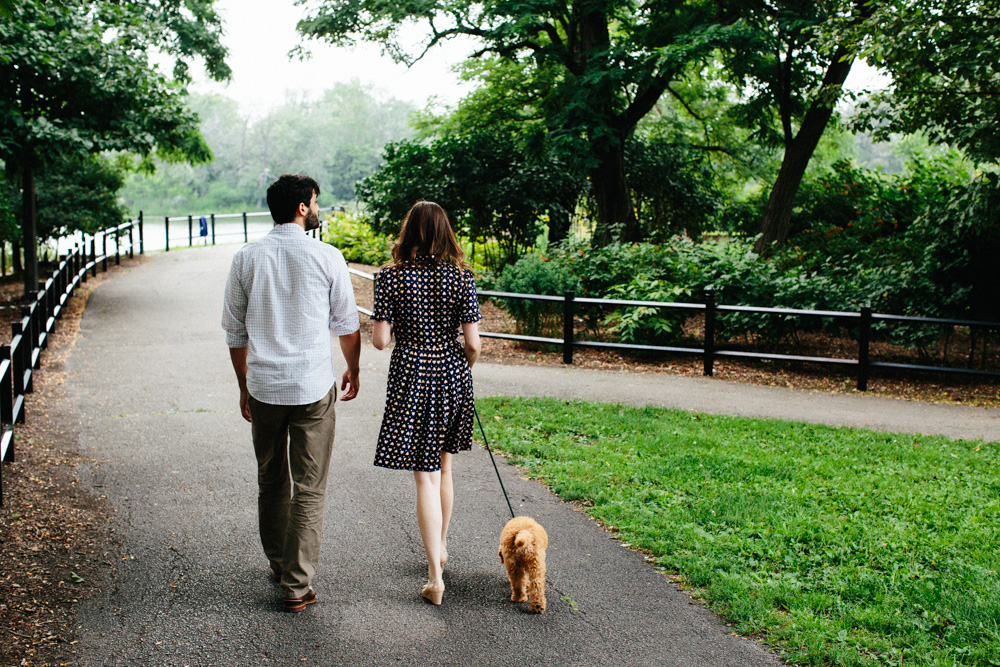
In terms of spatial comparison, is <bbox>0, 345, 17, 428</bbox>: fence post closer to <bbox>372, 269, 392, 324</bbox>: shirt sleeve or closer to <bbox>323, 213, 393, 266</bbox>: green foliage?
<bbox>372, 269, 392, 324</bbox>: shirt sleeve

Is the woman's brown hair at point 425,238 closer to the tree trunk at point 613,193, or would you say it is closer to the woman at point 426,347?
the woman at point 426,347

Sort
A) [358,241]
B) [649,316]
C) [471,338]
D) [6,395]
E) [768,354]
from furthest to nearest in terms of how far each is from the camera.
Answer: [358,241], [649,316], [768,354], [6,395], [471,338]

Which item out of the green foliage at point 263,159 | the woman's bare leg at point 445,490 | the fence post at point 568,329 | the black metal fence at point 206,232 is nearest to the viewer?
the woman's bare leg at point 445,490

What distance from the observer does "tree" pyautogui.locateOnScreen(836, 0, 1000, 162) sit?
30.5 feet

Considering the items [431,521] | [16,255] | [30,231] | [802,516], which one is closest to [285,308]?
[431,521]

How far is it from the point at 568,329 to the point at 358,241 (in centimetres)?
1279

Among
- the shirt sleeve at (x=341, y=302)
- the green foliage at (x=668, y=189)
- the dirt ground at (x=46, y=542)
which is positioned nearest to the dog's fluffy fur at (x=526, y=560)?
the shirt sleeve at (x=341, y=302)

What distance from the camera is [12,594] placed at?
3930mm

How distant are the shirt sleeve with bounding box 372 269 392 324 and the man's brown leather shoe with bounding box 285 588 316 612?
1325mm

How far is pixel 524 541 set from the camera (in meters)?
3.72

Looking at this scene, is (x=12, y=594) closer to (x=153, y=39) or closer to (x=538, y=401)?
(x=538, y=401)

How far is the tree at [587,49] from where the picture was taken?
13914 mm

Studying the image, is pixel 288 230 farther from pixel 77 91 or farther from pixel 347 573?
pixel 77 91

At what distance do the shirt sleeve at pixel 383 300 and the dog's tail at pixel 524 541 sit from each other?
1.15m
